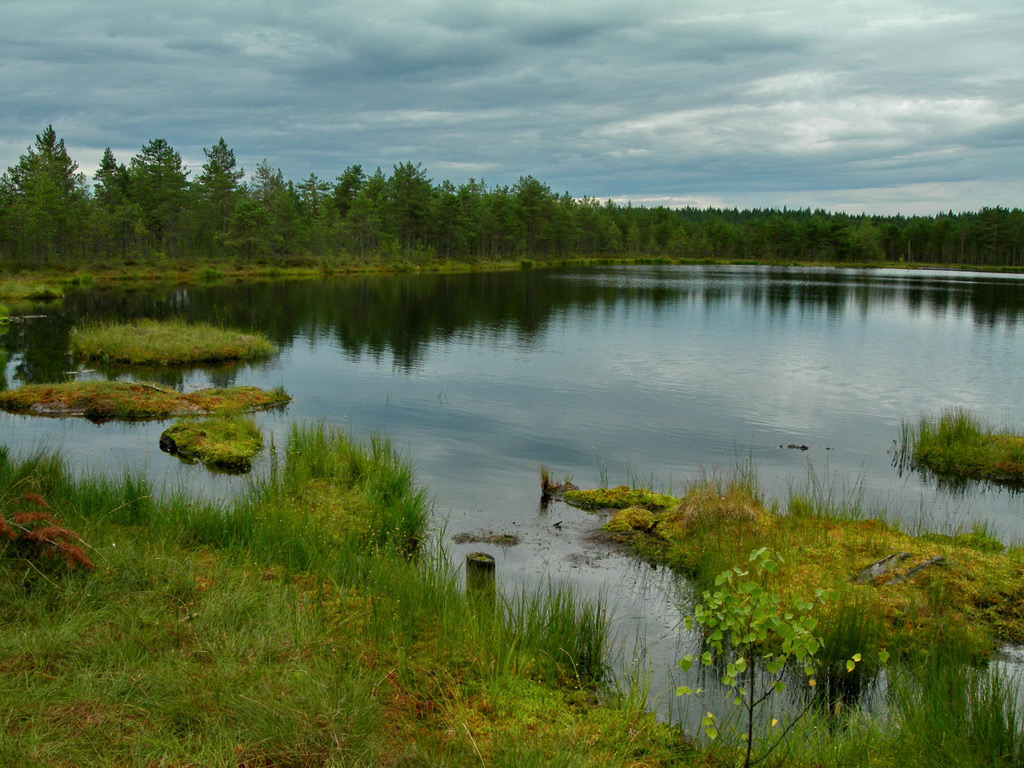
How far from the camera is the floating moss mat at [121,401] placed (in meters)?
19.4

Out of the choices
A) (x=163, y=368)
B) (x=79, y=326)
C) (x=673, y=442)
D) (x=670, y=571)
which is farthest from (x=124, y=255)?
(x=670, y=571)

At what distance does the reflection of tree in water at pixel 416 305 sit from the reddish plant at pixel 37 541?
58.7 feet

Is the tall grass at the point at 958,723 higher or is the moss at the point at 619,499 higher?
the tall grass at the point at 958,723

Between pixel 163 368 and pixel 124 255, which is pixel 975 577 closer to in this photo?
pixel 163 368

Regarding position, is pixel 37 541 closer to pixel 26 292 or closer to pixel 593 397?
pixel 593 397

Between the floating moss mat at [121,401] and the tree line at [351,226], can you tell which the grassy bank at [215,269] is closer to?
the tree line at [351,226]

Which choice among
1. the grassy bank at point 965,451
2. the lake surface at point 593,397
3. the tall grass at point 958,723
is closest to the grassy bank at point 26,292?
the lake surface at point 593,397

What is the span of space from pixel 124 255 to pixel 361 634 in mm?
91766

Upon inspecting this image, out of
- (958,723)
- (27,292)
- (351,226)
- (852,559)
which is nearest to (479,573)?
(958,723)

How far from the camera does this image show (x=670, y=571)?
9.95 metres

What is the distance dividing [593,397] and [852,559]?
1407cm

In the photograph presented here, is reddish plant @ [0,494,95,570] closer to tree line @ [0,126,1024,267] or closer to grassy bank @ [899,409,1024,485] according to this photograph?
grassy bank @ [899,409,1024,485]

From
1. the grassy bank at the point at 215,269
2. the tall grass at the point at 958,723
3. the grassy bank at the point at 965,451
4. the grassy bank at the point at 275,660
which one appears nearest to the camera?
the grassy bank at the point at 275,660

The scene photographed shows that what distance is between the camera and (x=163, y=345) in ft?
92.1
